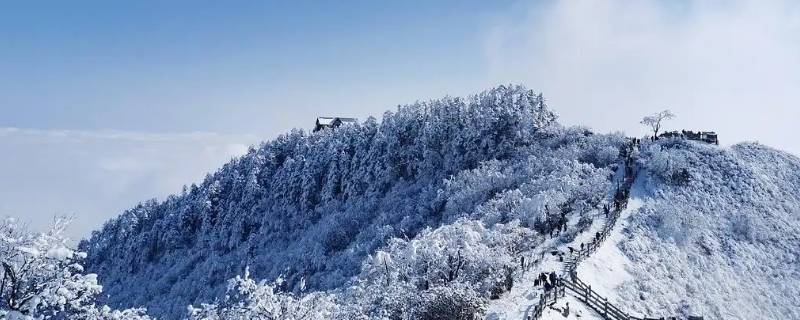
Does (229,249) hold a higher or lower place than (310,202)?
lower

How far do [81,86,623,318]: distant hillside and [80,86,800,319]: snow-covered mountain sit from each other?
10.0 inches

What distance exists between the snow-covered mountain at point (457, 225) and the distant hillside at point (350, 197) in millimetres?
254

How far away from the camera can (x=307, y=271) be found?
65938mm

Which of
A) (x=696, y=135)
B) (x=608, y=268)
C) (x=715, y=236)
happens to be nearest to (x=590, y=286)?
(x=608, y=268)

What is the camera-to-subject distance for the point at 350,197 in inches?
3191

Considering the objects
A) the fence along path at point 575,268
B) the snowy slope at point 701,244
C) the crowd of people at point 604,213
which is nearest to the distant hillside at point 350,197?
the crowd of people at point 604,213

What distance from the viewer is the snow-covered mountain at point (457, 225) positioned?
34.9 m

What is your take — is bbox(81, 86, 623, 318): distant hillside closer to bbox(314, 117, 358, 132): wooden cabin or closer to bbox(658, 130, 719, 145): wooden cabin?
bbox(658, 130, 719, 145): wooden cabin

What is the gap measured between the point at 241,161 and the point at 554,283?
3065 inches

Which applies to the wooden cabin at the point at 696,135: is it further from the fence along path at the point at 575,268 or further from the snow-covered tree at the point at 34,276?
the snow-covered tree at the point at 34,276

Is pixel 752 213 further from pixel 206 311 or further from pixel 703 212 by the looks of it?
pixel 206 311

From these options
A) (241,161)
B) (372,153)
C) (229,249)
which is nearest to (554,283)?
(372,153)

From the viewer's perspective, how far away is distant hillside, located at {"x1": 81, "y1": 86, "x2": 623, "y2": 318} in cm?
6025

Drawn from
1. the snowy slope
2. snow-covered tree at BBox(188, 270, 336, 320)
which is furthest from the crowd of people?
snow-covered tree at BBox(188, 270, 336, 320)
